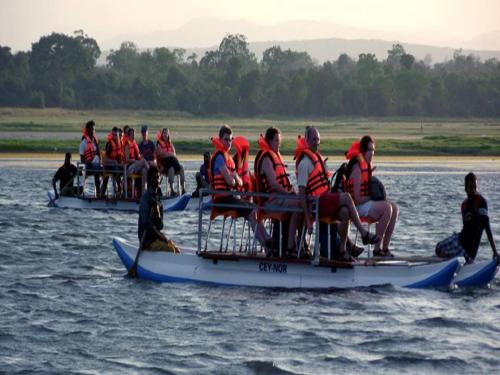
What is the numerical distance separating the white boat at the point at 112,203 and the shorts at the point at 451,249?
12.4 metres

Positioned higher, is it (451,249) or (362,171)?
(362,171)

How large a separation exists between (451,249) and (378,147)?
4812cm

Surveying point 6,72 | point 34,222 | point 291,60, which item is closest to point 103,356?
point 34,222

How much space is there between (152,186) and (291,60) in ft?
492

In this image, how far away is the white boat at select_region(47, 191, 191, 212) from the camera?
98.3 feet

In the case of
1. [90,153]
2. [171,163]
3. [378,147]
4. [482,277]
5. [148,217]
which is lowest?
[378,147]

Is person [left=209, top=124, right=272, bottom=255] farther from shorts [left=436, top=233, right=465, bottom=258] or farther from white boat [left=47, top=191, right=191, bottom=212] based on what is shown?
white boat [left=47, top=191, right=191, bottom=212]

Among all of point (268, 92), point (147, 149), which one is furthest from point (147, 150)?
point (268, 92)

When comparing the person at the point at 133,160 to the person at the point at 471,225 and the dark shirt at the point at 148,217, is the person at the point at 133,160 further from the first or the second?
the person at the point at 471,225

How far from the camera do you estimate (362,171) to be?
1823 centimetres

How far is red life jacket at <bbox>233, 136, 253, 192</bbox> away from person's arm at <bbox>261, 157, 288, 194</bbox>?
2.68ft

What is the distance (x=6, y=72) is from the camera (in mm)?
132625

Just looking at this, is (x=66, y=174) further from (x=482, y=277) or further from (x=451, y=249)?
(x=482, y=277)

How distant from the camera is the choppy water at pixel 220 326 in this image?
Answer: 14062mm
